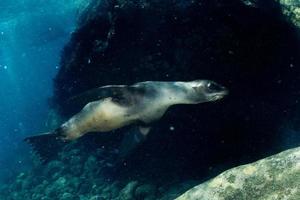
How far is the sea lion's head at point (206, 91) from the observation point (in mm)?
4733

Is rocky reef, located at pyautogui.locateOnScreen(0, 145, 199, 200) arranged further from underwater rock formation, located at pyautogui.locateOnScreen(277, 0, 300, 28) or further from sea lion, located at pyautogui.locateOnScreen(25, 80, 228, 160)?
underwater rock formation, located at pyautogui.locateOnScreen(277, 0, 300, 28)

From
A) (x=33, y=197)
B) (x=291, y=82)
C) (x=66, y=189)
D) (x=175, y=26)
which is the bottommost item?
(x=33, y=197)

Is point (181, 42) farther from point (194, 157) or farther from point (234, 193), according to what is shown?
point (234, 193)

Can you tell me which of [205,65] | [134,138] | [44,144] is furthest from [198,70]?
[44,144]

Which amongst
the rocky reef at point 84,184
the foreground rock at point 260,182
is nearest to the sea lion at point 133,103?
the foreground rock at point 260,182

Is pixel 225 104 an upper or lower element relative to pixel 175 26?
lower

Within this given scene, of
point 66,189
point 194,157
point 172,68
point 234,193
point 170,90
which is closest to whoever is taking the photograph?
point 234,193

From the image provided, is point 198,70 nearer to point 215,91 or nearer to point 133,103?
point 133,103

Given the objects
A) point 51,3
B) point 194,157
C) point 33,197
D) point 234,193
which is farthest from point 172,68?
point 51,3

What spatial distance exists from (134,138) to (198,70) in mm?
1950

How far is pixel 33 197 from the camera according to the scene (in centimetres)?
1159

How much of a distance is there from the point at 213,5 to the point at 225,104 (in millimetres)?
1930

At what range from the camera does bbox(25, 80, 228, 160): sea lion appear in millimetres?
5004

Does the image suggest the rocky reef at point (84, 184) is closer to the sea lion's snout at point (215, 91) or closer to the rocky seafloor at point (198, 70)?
the rocky seafloor at point (198, 70)
